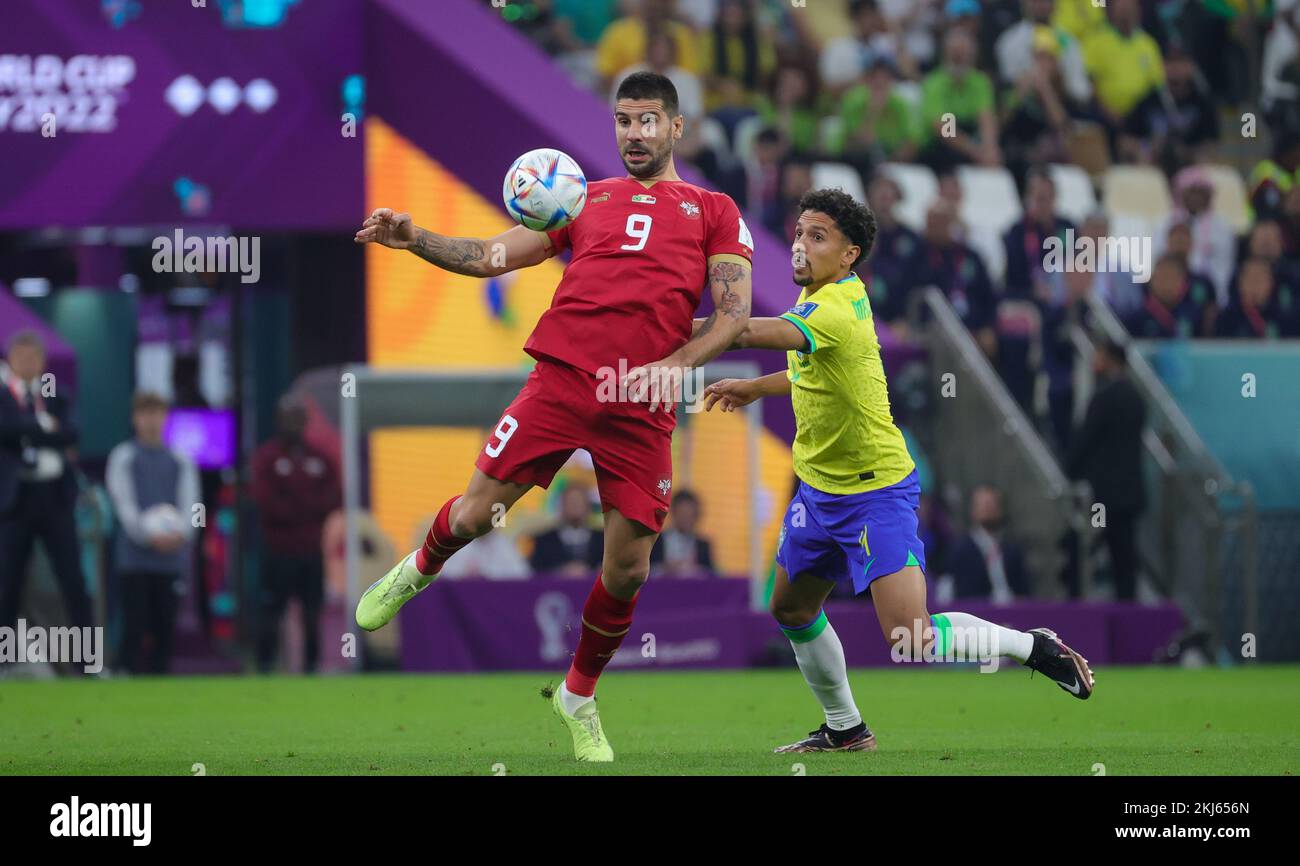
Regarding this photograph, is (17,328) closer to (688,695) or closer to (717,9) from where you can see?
(688,695)

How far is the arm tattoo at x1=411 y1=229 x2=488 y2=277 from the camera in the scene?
7.96 meters

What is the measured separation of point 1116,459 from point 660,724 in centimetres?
670

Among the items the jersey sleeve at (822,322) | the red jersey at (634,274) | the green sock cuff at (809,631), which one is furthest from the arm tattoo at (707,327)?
the green sock cuff at (809,631)

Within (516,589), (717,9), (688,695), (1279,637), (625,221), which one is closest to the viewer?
(625,221)

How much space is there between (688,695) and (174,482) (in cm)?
471

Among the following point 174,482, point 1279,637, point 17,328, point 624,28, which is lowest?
point 1279,637

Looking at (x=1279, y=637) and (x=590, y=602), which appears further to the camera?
(x=1279, y=637)

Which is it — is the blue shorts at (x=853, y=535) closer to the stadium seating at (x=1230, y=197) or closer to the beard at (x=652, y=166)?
the beard at (x=652, y=166)

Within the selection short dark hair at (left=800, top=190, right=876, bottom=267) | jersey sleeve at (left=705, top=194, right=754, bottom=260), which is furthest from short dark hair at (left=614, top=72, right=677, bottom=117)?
short dark hair at (left=800, top=190, right=876, bottom=267)

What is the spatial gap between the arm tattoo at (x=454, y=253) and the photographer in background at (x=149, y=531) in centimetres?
742

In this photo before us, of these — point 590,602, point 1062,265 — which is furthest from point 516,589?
point 590,602

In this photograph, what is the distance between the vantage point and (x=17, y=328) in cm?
1577

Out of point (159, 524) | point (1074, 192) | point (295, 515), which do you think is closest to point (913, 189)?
point (1074, 192)

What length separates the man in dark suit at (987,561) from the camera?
15812 millimetres
